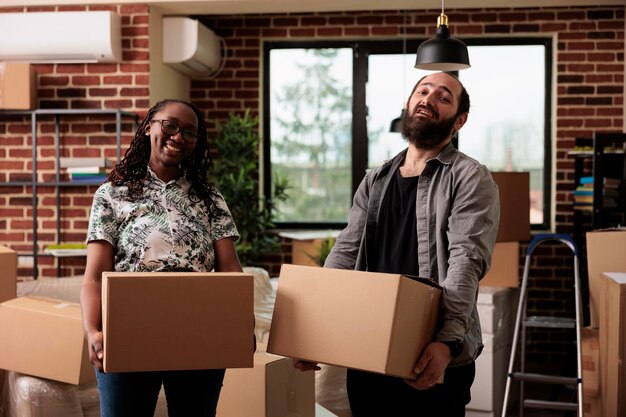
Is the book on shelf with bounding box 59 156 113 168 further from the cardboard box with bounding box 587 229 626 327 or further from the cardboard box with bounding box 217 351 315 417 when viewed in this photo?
the cardboard box with bounding box 587 229 626 327

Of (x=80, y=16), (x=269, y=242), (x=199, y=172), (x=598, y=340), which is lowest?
(x=598, y=340)

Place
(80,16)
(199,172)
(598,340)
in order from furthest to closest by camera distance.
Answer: (80,16), (598,340), (199,172)

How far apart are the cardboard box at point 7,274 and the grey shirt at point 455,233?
65.2 inches

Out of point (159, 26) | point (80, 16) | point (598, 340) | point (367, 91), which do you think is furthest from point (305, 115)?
point (598, 340)

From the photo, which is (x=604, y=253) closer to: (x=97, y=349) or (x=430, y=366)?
(x=430, y=366)

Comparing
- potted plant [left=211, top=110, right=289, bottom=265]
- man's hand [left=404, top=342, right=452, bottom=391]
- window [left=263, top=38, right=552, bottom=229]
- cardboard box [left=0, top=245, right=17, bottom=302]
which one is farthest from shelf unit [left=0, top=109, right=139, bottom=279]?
man's hand [left=404, top=342, right=452, bottom=391]

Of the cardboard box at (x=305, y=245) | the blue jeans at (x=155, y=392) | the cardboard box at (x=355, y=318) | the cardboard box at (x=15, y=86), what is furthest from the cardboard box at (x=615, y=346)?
the cardboard box at (x=15, y=86)

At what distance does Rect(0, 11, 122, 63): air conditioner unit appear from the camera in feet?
15.3

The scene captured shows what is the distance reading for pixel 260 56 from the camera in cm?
592

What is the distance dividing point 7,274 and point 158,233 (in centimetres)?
146

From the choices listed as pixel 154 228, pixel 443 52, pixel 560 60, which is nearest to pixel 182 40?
pixel 443 52

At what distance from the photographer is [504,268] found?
460 cm

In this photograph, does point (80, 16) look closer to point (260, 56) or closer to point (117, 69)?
point (117, 69)

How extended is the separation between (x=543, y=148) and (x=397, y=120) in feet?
4.03
